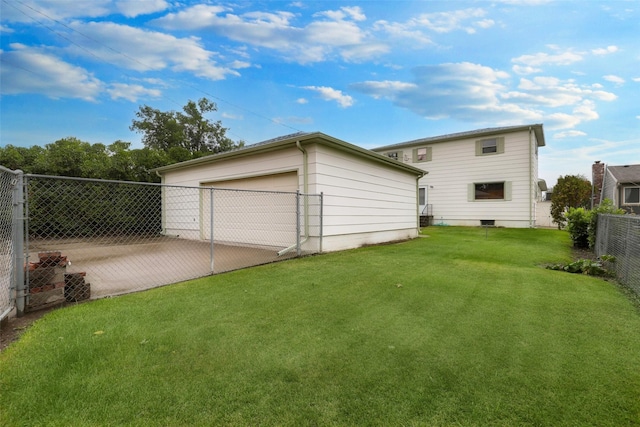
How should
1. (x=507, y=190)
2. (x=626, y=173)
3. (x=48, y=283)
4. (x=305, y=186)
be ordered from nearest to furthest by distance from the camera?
(x=48, y=283) → (x=305, y=186) → (x=507, y=190) → (x=626, y=173)

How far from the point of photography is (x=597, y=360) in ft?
7.13

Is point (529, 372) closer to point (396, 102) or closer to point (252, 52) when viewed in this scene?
point (252, 52)

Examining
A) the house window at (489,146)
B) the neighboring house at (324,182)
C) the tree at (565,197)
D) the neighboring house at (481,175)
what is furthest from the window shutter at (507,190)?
the neighboring house at (324,182)

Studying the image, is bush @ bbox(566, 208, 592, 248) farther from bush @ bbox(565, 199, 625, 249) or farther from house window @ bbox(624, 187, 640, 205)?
house window @ bbox(624, 187, 640, 205)

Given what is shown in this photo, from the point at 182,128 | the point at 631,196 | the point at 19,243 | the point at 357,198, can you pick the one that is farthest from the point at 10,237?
the point at 631,196

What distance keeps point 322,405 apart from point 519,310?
273 centimetres

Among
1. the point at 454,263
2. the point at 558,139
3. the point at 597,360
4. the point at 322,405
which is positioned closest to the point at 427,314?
the point at 597,360

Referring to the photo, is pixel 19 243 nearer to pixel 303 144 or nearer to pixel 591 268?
pixel 303 144

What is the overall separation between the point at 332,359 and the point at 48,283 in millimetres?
3414

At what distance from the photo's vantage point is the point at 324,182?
23.5ft

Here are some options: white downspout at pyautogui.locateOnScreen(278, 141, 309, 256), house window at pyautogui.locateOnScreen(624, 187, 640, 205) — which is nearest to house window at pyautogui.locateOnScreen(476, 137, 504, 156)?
house window at pyautogui.locateOnScreen(624, 187, 640, 205)

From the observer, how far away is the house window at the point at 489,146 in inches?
573

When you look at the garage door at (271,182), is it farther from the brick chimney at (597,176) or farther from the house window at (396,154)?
the brick chimney at (597,176)

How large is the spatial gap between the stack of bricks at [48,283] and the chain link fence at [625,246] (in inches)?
287
